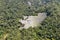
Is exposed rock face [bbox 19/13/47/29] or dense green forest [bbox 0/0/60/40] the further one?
exposed rock face [bbox 19/13/47/29]

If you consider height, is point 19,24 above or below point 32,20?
below

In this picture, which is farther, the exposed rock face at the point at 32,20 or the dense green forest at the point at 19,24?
the exposed rock face at the point at 32,20

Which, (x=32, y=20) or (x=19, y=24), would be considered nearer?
(x=19, y=24)

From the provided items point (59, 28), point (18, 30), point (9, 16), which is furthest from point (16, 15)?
point (59, 28)

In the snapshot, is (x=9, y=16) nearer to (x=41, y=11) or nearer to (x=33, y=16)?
(x=33, y=16)
